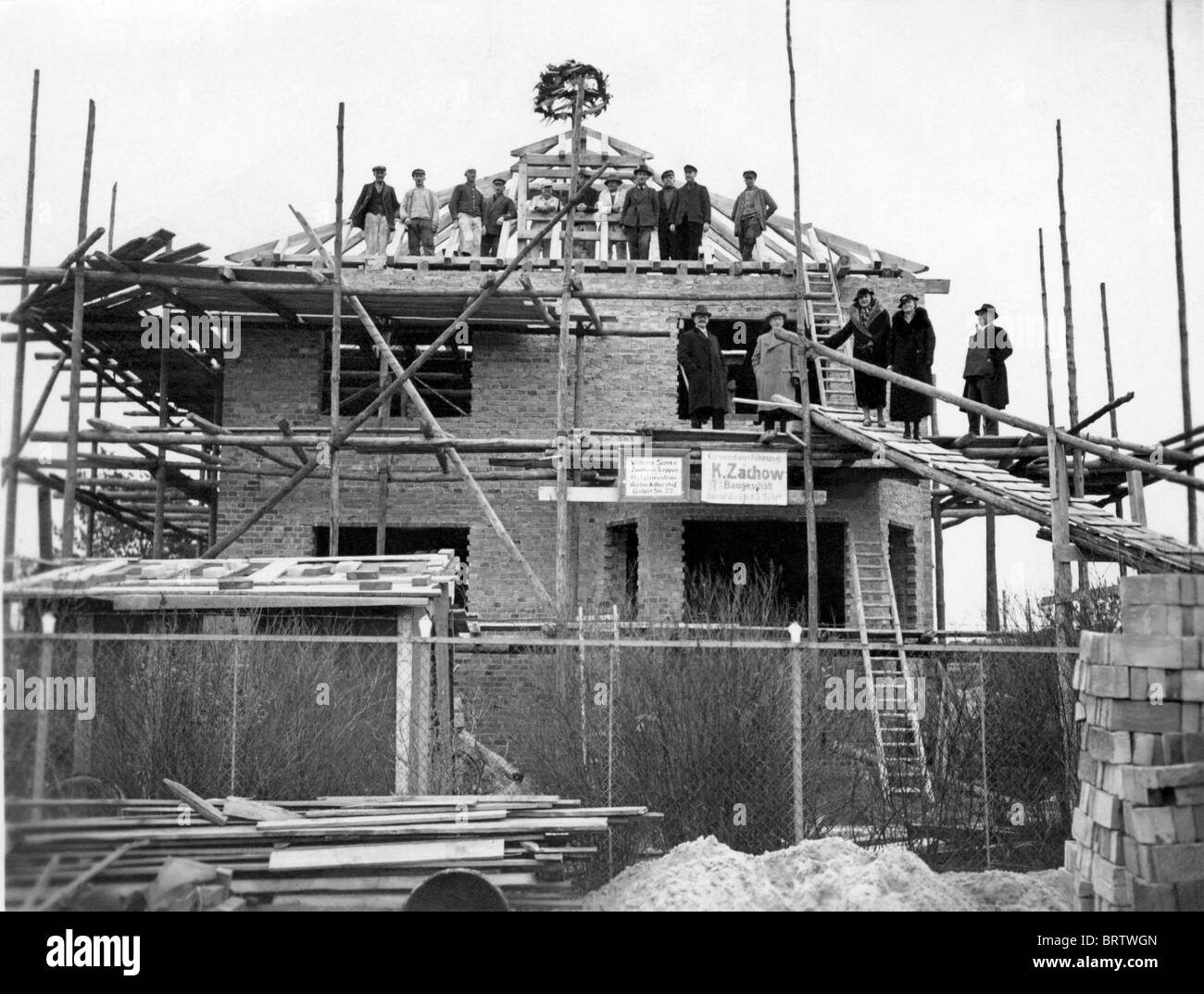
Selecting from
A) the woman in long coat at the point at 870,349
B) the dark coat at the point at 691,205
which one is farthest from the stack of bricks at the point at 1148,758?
the dark coat at the point at 691,205

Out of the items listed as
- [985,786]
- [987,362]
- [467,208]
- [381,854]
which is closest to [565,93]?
[467,208]

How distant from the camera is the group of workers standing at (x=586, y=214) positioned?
20.1 m

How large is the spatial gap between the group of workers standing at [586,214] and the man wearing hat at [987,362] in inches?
179

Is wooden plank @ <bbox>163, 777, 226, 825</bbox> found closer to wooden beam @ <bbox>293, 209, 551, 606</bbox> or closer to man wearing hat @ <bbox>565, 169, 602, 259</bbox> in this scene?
wooden beam @ <bbox>293, 209, 551, 606</bbox>

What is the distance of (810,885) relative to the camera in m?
8.95

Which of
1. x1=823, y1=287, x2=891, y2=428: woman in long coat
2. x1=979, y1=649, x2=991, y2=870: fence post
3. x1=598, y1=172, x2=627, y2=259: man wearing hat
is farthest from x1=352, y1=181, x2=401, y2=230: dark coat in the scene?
x1=979, y1=649, x2=991, y2=870: fence post

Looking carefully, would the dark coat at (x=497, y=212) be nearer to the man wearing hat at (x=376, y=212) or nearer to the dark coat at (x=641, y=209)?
the man wearing hat at (x=376, y=212)

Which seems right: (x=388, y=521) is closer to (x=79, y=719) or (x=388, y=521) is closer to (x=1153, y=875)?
(x=79, y=719)

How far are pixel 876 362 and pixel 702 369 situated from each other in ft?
7.31

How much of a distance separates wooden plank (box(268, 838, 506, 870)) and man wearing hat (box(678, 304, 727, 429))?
1057 cm

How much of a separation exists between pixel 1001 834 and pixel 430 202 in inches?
515

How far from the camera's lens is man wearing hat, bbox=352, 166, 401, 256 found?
19812mm

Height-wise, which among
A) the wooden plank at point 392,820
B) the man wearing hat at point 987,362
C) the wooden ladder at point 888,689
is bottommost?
the wooden plank at point 392,820
